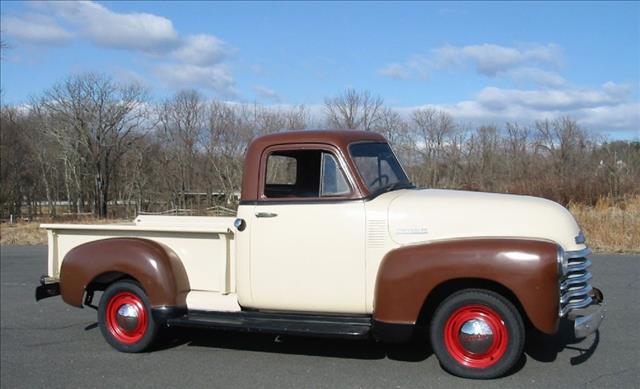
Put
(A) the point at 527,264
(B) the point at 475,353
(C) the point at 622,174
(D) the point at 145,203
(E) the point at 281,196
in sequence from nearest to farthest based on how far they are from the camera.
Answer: (A) the point at 527,264, (B) the point at 475,353, (E) the point at 281,196, (C) the point at 622,174, (D) the point at 145,203

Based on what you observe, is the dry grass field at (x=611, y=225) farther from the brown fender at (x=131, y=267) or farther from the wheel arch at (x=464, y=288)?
the brown fender at (x=131, y=267)

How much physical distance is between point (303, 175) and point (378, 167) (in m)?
0.72

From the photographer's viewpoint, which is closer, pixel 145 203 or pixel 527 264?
pixel 527 264

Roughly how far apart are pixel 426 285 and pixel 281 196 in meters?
1.67

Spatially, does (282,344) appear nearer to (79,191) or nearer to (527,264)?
(527,264)

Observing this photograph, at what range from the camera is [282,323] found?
17.0 feet

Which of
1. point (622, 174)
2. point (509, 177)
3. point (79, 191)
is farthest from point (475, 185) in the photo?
point (79, 191)

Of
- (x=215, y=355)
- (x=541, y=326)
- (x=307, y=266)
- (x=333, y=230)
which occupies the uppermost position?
(x=333, y=230)

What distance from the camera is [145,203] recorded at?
42750 mm

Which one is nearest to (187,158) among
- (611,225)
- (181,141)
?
(181,141)

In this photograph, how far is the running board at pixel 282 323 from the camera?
4918 millimetres

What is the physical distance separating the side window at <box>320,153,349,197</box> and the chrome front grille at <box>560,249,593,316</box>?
6.09ft

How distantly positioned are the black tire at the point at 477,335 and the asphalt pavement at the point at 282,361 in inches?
4.4

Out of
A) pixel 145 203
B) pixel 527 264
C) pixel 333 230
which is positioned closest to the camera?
pixel 527 264
